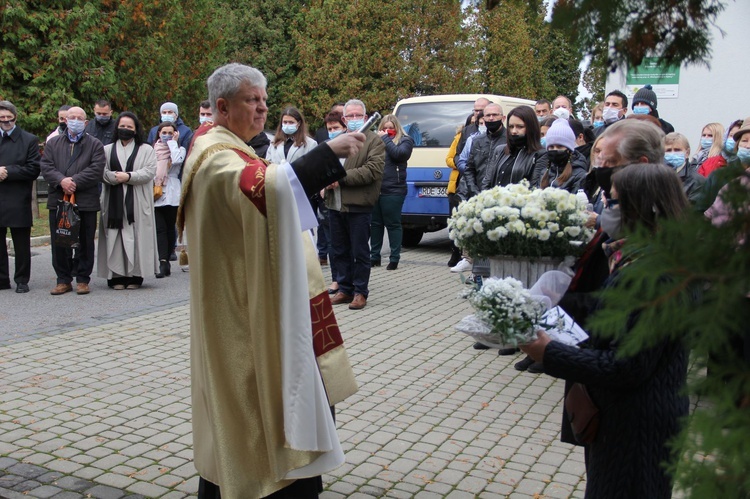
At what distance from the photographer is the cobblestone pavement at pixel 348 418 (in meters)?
4.26

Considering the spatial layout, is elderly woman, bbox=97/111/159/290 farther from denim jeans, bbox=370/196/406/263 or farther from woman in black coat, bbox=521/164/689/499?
woman in black coat, bbox=521/164/689/499

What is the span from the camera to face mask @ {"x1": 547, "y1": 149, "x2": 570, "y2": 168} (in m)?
6.41

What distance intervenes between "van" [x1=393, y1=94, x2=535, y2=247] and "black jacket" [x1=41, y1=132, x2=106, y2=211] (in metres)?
5.02

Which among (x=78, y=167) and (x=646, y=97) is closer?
(x=646, y=97)

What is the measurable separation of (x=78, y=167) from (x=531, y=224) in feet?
23.2

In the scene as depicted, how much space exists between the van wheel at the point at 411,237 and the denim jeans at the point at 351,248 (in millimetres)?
5091

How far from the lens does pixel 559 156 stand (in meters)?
6.42

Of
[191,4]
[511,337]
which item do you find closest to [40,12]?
[191,4]

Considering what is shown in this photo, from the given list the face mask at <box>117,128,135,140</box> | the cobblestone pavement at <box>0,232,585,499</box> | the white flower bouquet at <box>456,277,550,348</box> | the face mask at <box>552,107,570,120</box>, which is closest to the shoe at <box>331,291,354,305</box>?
the cobblestone pavement at <box>0,232,585,499</box>

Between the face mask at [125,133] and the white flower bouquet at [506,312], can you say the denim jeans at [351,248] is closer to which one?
the face mask at [125,133]

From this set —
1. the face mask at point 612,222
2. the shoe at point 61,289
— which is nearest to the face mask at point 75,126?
the shoe at point 61,289

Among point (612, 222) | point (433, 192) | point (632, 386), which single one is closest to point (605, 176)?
point (612, 222)

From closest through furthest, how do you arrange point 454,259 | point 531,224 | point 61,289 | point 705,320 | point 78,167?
1. point 705,320
2. point 531,224
3. point 78,167
4. point 61,289
5. point 454,259

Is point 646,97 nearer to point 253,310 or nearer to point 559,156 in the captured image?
point 559,156
